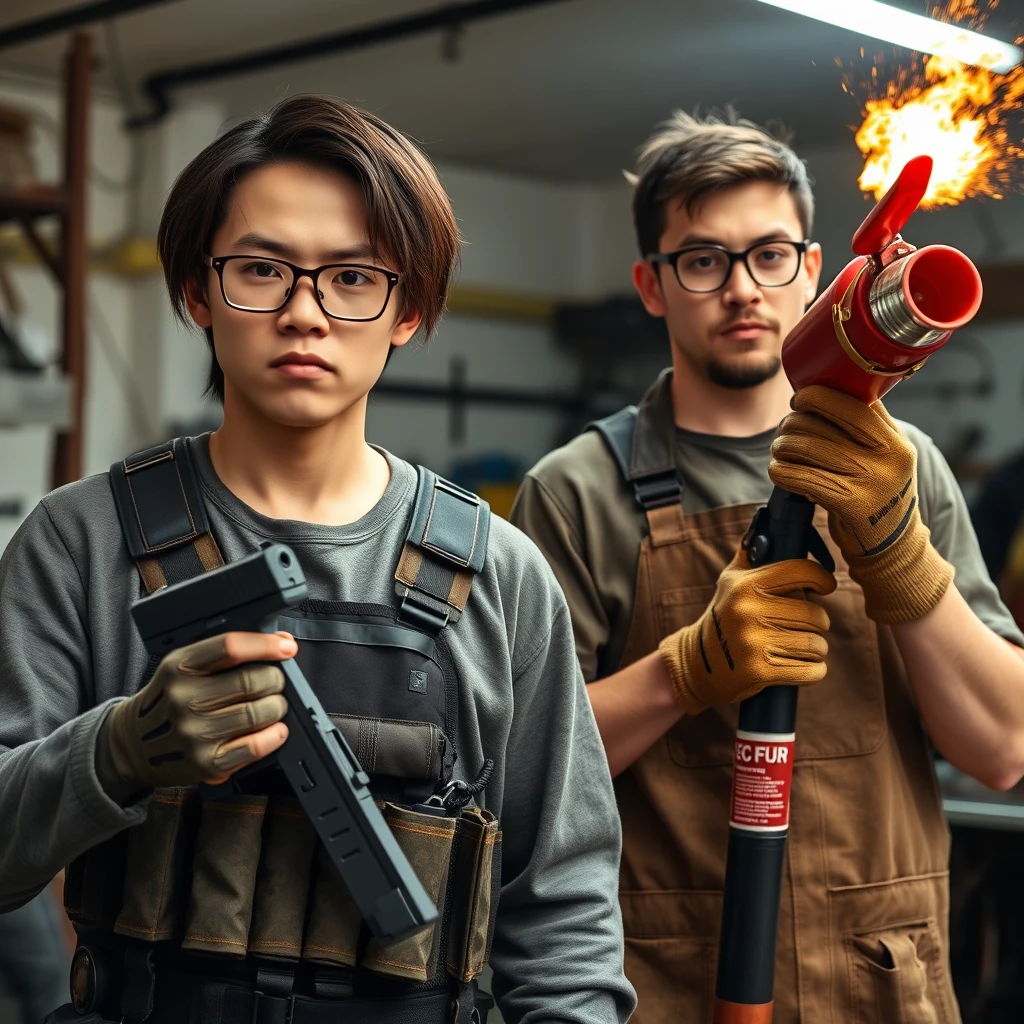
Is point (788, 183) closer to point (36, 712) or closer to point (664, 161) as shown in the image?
point (664, 161)

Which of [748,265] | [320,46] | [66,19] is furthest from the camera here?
[320,46]

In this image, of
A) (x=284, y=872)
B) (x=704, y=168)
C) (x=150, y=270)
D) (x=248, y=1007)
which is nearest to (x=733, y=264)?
(x=704, y=168)

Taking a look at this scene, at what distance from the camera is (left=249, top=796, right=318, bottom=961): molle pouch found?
3.67ft

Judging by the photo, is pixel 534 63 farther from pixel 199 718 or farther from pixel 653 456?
pixel 199 718

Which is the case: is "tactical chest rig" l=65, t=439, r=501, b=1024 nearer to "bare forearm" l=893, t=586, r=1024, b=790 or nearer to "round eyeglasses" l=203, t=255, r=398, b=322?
"round eyeglasses" l=203, t=255, r=398, b=322

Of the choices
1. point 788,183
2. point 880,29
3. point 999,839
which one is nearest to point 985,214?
point 999,839

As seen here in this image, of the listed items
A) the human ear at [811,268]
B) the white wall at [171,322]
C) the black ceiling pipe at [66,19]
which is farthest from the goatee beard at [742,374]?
the white wall at [171,322]

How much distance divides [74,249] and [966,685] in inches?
120

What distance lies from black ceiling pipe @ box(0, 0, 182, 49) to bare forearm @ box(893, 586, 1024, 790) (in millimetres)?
3851

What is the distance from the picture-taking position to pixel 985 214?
5973mm

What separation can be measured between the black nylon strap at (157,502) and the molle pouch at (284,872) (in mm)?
245

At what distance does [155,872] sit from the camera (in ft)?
3.59

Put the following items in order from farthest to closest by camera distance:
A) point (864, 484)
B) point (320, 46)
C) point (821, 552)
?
point (320, 46)
point (821, 552)
point (864, 484)

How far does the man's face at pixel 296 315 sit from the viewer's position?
1146mm
